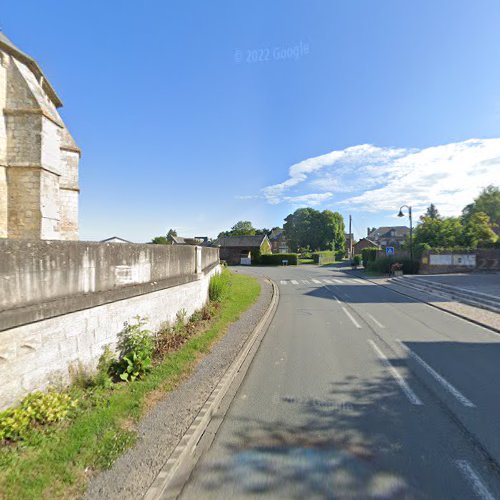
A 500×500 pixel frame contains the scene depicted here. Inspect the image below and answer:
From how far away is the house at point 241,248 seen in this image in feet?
174

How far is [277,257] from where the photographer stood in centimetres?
5022

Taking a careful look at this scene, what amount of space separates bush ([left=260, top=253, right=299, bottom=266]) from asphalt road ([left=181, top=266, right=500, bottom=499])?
4243 centimetres

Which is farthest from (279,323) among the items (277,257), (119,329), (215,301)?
(277,257)

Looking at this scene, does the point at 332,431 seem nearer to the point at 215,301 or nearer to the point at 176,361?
Result: the point at 176,361

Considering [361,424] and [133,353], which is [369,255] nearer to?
[361,424]

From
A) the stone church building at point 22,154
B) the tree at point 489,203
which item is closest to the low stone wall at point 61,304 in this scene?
the stone church building at point 22,154

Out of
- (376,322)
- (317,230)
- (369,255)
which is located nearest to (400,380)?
(376,322)

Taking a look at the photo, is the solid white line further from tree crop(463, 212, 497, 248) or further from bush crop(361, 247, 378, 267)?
tree crop(463, 212, 497, 248)

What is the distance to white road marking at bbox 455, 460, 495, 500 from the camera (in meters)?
2.49

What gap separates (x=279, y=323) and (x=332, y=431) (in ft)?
19.3

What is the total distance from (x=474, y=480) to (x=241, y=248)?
51607 mm

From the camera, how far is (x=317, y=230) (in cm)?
7312

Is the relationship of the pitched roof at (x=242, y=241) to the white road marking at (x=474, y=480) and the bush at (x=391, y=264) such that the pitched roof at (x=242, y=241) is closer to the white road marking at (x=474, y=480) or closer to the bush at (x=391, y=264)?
the bush at (x=391, y=264)

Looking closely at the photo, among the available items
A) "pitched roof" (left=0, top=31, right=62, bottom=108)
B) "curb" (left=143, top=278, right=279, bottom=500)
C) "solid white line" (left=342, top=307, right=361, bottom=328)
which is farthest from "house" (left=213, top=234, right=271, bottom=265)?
"curb" (left=143, top=278, right=279, bottom=500)
